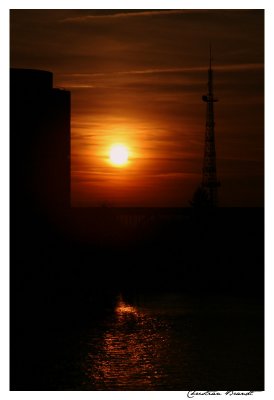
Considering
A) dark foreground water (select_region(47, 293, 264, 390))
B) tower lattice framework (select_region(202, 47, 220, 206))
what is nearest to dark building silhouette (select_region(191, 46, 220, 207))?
tower lattice framework (select_region(202, 47, 220, 206))

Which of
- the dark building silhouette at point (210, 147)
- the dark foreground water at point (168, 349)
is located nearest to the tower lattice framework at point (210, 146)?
the dark building silhouette at point (210, 147)

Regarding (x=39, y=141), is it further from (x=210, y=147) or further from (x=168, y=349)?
(x=168, y=349)

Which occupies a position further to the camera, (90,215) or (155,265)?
(90,215)

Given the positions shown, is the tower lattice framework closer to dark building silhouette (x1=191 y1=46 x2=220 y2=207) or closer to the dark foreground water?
dark building silhouette (x1=191 y1=46 x2=220 y2=207)

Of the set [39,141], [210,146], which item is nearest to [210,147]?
[210,146]

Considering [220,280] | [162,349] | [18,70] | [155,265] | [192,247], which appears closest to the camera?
[162,349]
